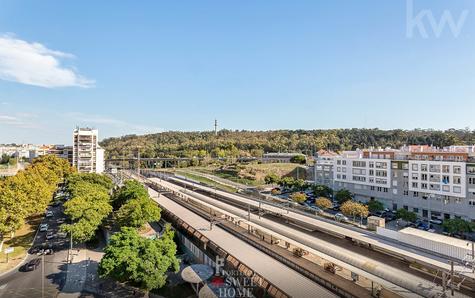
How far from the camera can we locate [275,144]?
112 metres

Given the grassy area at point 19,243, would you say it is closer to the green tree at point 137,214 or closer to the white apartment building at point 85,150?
the green tree at point 137,214

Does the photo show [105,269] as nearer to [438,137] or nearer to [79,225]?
[79,225]

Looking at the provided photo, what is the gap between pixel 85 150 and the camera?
68.0 m

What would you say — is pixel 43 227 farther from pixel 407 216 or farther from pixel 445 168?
pixel 445 168

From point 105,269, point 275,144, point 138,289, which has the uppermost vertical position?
point 275,144

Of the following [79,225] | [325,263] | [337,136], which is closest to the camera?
[325,263]

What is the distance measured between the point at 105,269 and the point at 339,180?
1628 inches

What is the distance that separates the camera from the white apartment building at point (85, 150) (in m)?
67.4

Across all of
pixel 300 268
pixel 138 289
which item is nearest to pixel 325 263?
pixel 300 268

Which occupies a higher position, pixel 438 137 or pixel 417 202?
pixel 438 137

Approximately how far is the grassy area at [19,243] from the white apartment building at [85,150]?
3454cm

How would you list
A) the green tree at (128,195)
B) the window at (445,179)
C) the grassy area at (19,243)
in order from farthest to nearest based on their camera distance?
the window at (445,179)
the green tree at (128,195)
the grassy area at (19,243)

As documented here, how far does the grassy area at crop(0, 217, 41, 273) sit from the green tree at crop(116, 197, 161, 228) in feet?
26.4

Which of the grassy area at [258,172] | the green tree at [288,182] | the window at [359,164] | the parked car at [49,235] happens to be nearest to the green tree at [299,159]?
the grassy area at [258,172]
